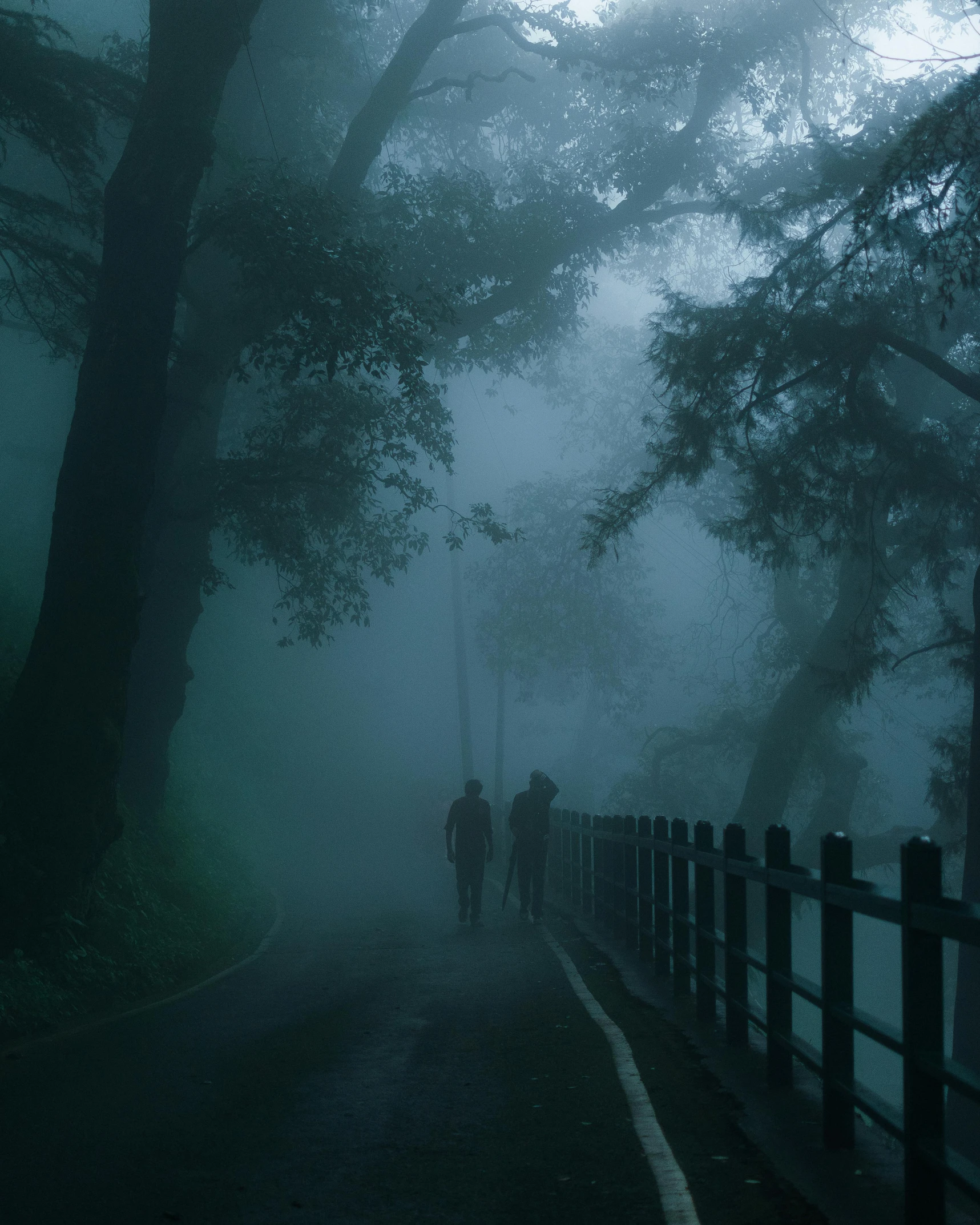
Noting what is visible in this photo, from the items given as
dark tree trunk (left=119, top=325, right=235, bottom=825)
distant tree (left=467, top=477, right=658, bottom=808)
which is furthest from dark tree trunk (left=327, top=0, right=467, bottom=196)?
distant tree (left=467, top=477, right=658, bottom=808)

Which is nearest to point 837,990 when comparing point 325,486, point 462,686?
point 325,486

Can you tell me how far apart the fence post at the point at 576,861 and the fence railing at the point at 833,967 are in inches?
265

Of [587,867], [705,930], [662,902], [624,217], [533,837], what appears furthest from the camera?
[624,217]

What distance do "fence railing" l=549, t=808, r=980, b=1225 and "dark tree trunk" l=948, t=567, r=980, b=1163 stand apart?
3.28 m

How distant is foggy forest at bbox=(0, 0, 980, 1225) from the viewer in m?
5.20

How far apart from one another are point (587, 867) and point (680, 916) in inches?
313

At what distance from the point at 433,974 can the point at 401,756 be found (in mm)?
56639

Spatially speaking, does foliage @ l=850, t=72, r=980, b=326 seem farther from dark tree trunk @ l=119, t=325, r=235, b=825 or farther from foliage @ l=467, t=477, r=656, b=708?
foliage @ l=467, t=477, r=656, b=708

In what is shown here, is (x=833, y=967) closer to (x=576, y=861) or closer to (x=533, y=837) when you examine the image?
(x=533, y=837)

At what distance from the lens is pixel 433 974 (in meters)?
11.8

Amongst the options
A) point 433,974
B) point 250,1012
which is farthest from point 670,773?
point 250,1012

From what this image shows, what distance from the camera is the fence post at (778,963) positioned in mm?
6016

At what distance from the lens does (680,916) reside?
373 inches

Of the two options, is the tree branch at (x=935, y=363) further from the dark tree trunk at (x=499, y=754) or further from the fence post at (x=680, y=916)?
the dark tree trunk at (x=499, y=754)
